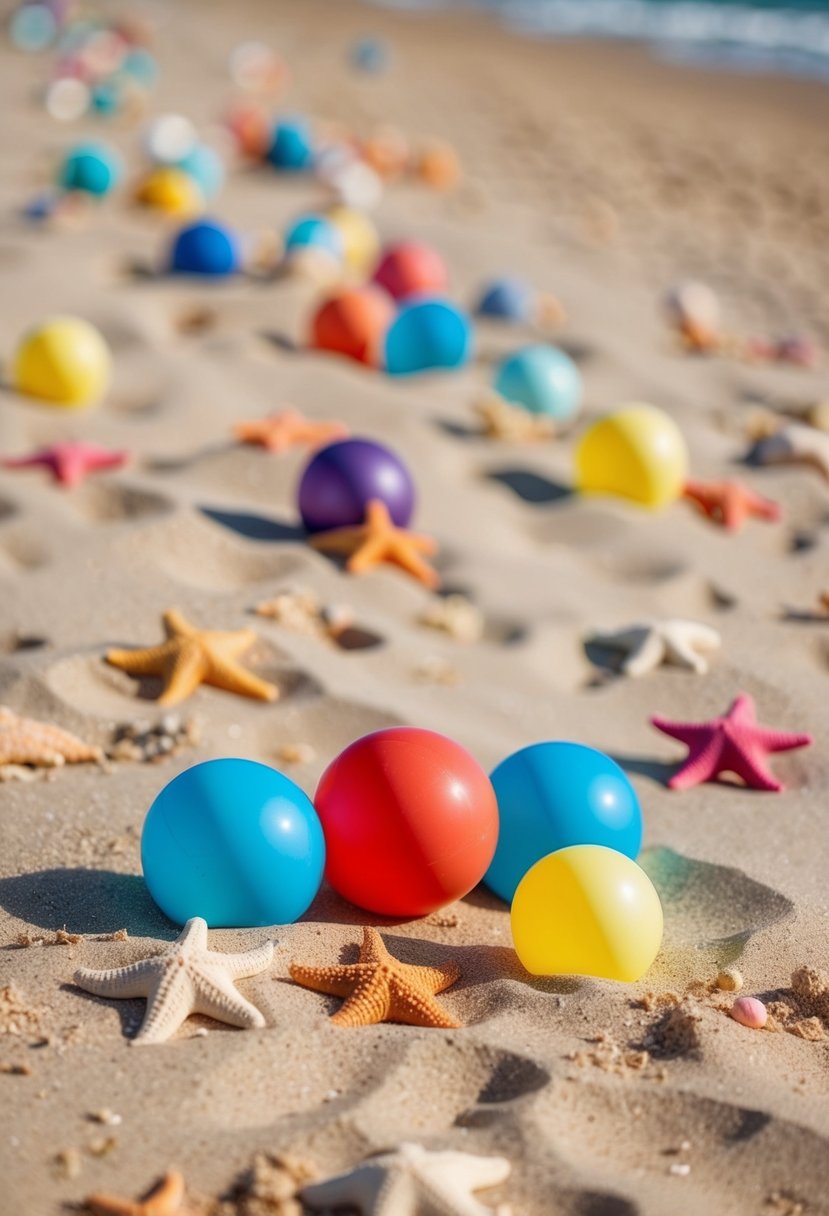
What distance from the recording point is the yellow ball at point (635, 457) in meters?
5.37

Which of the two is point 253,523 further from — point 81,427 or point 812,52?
point 812,52

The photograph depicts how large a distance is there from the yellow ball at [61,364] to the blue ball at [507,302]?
2.40 m

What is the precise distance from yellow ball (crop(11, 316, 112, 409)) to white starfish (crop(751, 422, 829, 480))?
2858mm

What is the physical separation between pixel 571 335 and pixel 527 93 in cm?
840

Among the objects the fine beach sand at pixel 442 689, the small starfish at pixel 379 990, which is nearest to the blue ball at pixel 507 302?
the fine beach sand at pixel 442 689

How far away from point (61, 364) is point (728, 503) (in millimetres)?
2741

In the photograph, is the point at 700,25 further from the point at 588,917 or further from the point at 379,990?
the point at 379,990

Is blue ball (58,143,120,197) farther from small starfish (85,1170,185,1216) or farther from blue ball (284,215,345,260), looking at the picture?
small starfish (85,1170,185,1216)

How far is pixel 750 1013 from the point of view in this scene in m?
2.76

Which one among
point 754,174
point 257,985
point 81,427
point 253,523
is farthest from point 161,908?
point 754,174

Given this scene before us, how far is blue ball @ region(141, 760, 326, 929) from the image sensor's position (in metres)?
2.92

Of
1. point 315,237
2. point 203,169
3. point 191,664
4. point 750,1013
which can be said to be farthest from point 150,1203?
point 203,169

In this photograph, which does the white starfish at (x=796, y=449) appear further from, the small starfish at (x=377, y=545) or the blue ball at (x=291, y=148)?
the blue ball at (x=291, y=148)

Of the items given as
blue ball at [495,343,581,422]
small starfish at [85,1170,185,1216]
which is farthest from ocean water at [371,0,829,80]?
small starfish at [85,1170,185,1216]
